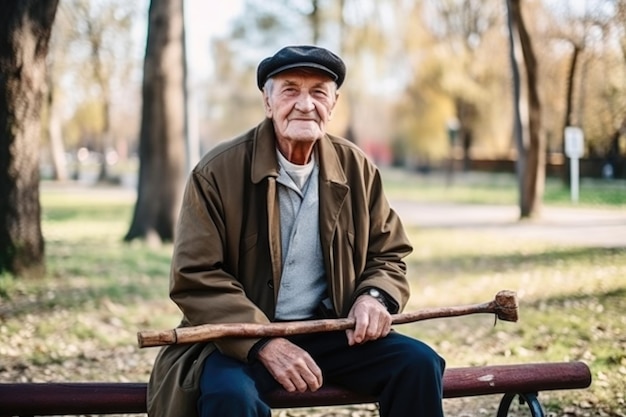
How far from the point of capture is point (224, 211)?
3109 millimetres

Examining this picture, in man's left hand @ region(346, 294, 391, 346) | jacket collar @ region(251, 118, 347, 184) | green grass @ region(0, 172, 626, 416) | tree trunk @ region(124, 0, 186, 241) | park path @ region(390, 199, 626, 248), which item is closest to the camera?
man's left hand @ region(346, 294, 391, 346)

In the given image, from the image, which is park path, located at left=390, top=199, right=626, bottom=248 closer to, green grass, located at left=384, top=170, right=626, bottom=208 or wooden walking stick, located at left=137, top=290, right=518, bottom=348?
green grass, located at left=384, top=170, right=626, bottom=208

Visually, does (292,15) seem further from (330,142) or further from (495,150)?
(330,142)

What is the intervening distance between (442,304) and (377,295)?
16.7ft

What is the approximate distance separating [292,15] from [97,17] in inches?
266

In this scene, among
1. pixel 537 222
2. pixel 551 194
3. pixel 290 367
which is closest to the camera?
pixel 290 367

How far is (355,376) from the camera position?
122 inches

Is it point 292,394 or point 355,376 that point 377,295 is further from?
point 292,394

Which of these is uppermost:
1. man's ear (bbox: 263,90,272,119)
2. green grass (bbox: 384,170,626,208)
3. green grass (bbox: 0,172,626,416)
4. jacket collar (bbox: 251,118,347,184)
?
man's ear (bbox: 263,90,272,119)

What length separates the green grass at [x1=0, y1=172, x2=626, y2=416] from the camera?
5570 mm

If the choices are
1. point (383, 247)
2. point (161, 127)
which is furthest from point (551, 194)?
point (383, 247)

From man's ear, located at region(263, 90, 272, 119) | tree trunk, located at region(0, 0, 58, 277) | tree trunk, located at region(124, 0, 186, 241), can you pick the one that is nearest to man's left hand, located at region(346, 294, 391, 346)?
man's ear, located at region(263, 90, 272, 119)

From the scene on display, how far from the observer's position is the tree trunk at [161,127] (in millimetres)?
12305

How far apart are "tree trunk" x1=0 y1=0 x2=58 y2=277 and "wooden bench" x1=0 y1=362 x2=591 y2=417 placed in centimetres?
497
